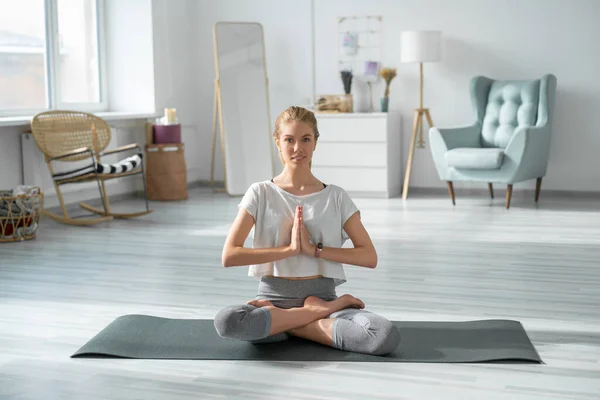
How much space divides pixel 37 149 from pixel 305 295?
3696 mm

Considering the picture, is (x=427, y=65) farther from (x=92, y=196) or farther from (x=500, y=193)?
(x=92, y=196)

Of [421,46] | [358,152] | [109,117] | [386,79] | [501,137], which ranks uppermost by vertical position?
[421,46]

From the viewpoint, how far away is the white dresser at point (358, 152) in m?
6.89

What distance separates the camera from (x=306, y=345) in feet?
8.88

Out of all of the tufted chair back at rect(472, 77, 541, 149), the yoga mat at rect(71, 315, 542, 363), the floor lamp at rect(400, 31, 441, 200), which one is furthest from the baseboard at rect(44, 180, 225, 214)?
the yoga mat at rect(71, 315, 542, 363)

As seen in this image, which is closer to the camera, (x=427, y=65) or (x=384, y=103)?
(x=384, y=103)

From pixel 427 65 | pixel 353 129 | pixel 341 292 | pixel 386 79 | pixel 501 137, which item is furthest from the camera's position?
pixel 427 65

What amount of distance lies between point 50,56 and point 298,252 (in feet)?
14.2

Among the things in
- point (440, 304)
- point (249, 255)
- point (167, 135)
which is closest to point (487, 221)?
point (440, 304)

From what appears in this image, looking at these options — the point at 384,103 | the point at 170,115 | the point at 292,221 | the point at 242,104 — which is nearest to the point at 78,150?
the point at 170,115

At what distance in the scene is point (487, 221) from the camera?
5.64 metres

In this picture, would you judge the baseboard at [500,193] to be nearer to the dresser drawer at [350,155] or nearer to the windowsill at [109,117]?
the dresser drawer at [350,155]

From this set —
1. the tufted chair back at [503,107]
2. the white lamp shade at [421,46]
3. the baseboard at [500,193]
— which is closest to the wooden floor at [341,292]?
the baseboard at [500,193]

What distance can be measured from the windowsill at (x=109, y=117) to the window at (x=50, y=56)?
0.21 m
